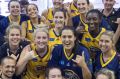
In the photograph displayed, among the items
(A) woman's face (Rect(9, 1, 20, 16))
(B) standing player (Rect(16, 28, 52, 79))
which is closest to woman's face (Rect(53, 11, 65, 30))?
(B) standing player (Rect(16, 28, 52, 79))

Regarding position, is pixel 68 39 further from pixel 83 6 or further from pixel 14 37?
pixel 83 6

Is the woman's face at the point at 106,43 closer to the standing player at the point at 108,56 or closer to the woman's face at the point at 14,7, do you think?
the standing player at the point at 108,56

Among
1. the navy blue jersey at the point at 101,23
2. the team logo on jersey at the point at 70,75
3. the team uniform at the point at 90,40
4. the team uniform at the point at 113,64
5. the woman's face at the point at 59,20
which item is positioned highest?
the woman's face at the point at 59,20

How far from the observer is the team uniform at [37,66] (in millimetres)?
4418

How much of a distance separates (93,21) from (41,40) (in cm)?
88

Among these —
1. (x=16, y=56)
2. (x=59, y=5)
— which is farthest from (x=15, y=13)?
(x=16, y=56)

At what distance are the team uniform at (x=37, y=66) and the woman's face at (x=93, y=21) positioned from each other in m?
0.71

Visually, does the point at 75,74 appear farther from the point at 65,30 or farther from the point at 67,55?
the point at 65,30

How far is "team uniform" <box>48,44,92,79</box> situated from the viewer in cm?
430

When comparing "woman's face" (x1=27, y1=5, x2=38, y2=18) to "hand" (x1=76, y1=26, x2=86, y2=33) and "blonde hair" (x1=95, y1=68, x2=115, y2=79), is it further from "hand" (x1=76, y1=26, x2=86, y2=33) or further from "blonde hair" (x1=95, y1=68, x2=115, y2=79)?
"blonde hair" (x1=95, y1=68, x2=115, y2=79)

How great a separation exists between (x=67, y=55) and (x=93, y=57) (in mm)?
500

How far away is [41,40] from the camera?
432 cm

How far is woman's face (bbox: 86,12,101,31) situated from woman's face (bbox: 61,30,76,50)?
542 millimetres

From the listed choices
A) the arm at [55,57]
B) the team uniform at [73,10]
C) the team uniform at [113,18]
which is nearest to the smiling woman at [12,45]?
the arm at [55,57]
